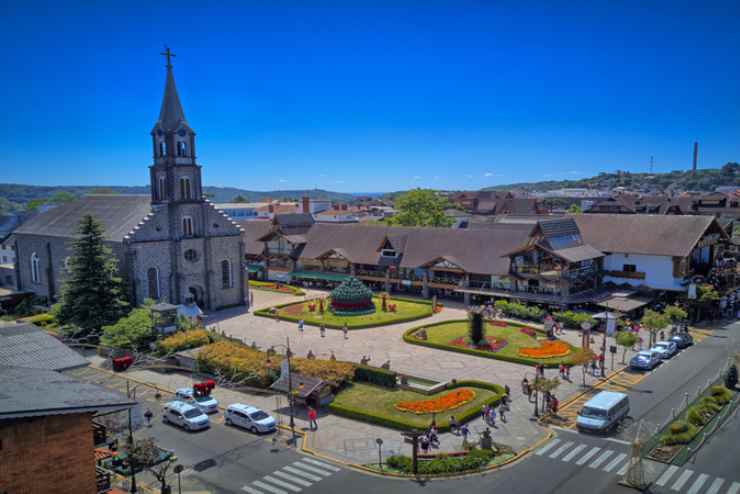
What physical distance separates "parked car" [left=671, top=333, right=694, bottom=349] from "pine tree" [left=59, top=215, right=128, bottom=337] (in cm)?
4715

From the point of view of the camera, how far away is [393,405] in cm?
3397

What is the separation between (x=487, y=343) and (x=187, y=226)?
34150mm

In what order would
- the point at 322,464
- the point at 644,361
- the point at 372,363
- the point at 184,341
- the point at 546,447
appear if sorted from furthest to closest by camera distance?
the point at 184,341, the point at 372,363, the point at 644,361, the point at 546,447, the point at 322,464

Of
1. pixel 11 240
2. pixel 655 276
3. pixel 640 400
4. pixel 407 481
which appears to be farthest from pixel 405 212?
pixel 407 481

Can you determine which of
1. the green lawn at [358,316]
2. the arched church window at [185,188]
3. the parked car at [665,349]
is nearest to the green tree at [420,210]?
the green lawn at [358,316]

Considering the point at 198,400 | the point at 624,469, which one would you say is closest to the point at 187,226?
the point at 198,400

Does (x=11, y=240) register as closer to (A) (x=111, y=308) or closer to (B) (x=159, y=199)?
(B) (x=159, y=199)

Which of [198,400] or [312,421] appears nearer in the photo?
[312,421]

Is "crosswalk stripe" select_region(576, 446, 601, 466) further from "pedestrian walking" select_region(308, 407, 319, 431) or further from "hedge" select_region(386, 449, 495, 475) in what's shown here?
"pedestrian walking" select_region(308, 407, 319, 431)

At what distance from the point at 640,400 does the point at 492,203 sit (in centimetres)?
12637

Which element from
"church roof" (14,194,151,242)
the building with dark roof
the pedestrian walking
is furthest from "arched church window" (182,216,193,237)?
the building with dark roof

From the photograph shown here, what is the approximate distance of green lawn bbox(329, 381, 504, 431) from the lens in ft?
103

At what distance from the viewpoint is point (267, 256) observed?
80.9 metres

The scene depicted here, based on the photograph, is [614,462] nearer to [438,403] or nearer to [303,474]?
[438,403]
